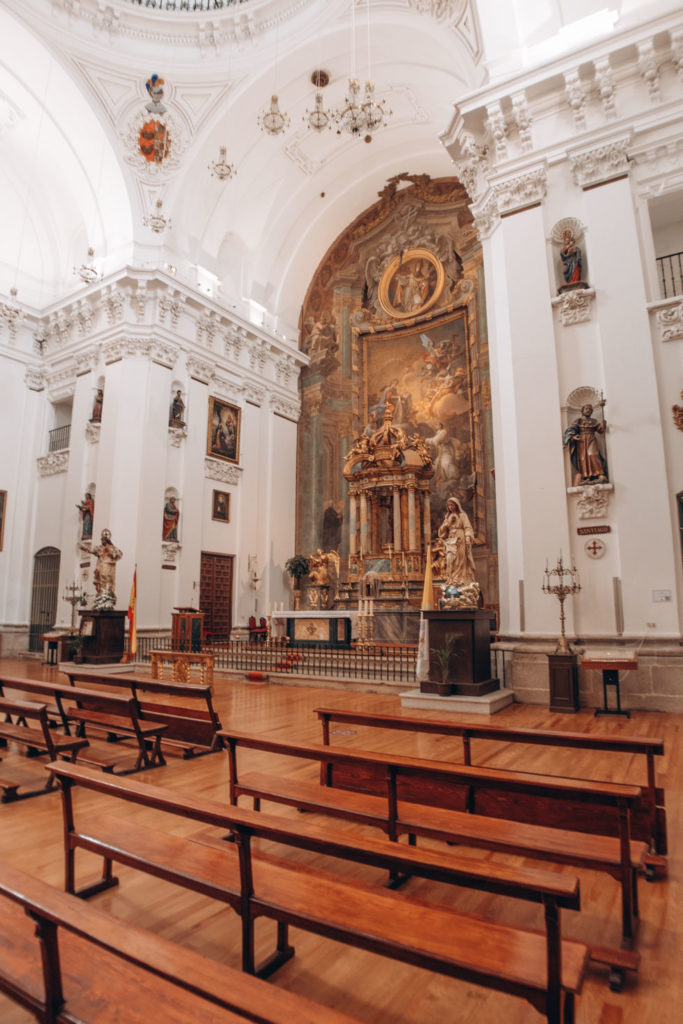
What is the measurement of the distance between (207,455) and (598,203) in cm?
1141

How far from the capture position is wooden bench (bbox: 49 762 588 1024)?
153cm

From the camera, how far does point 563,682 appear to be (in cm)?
851

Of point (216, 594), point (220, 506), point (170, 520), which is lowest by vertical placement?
point (216, 594)

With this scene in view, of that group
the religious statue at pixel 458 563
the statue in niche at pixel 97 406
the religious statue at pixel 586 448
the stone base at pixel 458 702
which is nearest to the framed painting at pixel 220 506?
the statue in niche at pixel 97 406

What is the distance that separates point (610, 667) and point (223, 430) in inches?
519

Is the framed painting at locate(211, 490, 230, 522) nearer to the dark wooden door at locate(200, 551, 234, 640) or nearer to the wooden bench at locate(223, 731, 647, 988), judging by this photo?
the dark wooden door at locate(200, 551, 234, 640)

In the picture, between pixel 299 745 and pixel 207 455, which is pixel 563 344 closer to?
pixel 299 745

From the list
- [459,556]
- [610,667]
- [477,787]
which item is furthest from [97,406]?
[477,787]

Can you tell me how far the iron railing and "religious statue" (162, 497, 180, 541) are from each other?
8.90 feet

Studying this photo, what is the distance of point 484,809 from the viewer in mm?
3484

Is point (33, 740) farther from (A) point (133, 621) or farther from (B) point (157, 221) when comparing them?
(B) point (157, 221)

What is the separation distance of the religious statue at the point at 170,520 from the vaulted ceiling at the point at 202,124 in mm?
6423

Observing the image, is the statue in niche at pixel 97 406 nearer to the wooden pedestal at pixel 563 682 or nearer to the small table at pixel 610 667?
the wooden pedestal at pixel 563 682

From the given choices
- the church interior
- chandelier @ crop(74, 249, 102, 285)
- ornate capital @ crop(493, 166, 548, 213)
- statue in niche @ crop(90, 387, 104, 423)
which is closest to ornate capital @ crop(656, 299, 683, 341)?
the church interior
